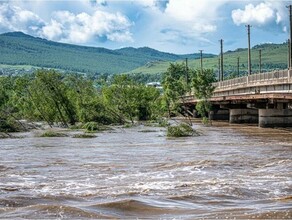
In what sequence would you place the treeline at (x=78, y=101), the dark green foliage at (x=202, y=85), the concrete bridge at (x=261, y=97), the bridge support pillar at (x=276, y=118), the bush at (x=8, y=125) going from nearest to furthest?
1. the bush at (x=8, y=125)
2. the concrete bridge at (x=261, y=97)
3. the bridge support pillar at (x=276, y=118)
4. the treeline at (x=78, y=101)
5. the dark green foliage at (x=202, y=85)

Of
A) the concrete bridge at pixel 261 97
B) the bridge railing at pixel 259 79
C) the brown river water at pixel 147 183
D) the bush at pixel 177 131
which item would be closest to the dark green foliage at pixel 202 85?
the concrete bridge at pixel 261 97

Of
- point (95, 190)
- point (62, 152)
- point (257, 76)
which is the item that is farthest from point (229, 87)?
point (95, 190)

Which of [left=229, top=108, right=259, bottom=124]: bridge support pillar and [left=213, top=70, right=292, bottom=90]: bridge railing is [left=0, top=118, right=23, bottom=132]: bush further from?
[left=229, top=108, right=259, bottom=124]: bridge support pillar

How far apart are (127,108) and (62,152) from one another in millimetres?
42093

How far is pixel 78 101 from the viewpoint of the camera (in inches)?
2470

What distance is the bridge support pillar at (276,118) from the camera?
58.0m

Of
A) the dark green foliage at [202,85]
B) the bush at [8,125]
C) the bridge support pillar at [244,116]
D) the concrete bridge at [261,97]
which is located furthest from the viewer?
the bridge support pillar at [244,116]

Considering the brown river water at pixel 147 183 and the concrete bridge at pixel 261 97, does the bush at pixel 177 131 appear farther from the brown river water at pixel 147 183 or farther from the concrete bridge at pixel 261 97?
the brown river water at pixel 147 183

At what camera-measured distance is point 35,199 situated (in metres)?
15.5

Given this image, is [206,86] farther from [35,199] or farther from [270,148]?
[35,199]

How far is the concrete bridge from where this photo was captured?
162 ft

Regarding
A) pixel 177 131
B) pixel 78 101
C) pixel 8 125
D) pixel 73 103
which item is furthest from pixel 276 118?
pixel 8 125

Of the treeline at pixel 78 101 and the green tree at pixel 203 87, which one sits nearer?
the treeline at pixel 78 101

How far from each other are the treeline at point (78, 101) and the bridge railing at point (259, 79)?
12.2ft
